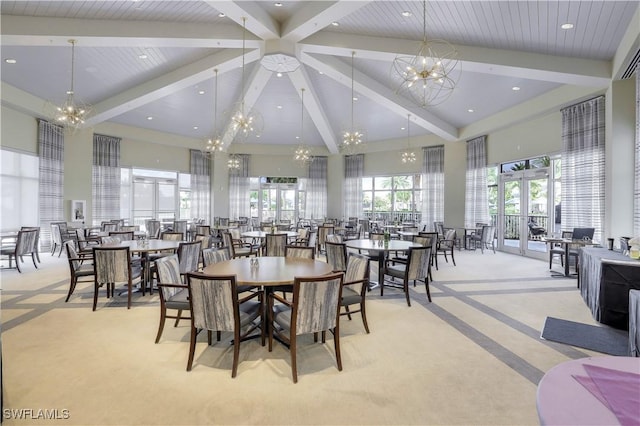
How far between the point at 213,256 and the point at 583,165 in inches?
307

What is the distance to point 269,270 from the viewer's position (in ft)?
11.4

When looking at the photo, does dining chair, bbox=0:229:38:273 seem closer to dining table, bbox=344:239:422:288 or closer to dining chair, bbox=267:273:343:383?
dining table, bbox=344:239:422:288

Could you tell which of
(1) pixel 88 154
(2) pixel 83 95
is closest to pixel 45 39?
(2) pixel 83 95

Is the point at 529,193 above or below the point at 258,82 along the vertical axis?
below

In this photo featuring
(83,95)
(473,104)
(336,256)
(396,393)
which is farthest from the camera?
(473,104)

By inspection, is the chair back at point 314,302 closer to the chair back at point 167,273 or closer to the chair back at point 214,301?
the chair back at point 214,301

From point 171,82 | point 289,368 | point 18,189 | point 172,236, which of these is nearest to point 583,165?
point 289,368

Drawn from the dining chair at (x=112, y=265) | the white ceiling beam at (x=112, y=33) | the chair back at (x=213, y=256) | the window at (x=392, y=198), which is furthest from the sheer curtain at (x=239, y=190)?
the chair back at (x=213, y=256)

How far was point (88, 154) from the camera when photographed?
33.6 feet

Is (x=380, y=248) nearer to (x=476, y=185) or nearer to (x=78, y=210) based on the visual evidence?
(x=476, y=185)

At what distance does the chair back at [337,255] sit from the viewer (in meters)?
4.99

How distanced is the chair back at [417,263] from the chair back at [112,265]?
3.73m

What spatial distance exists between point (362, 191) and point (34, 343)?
11951 millimetres

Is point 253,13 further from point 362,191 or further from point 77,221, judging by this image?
point 362,191
